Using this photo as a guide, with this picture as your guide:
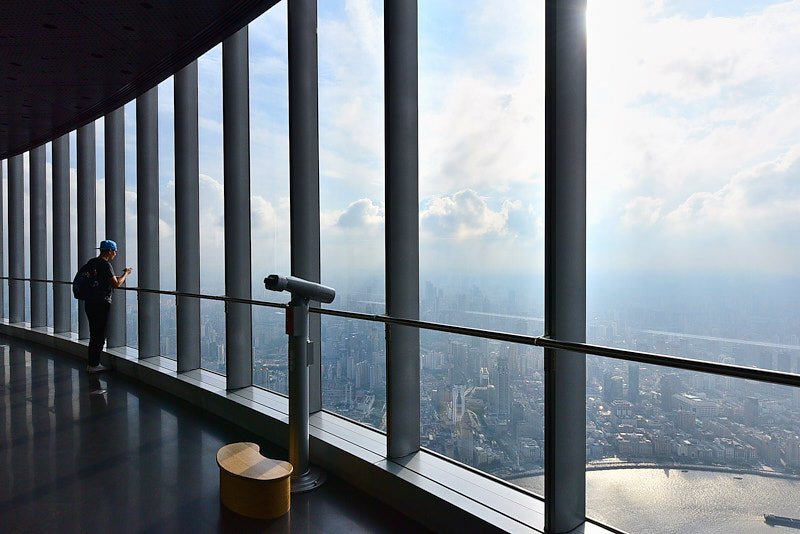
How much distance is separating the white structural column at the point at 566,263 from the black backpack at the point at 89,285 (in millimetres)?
5732

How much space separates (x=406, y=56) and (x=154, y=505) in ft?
9.34

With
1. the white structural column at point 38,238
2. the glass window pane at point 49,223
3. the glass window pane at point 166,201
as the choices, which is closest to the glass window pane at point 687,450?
the glass window pane at point 166,201

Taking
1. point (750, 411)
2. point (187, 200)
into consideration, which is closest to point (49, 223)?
point (187, 200)

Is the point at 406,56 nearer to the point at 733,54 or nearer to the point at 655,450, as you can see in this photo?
the point at 733,54

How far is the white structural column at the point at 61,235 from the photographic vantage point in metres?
8.44

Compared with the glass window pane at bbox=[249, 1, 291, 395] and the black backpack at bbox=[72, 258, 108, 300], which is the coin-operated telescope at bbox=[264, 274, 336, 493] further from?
the black backpack at bbox=[72, 258, 108, 300]

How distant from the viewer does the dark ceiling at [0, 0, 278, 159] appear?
3986 mm

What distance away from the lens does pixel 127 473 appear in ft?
10.7

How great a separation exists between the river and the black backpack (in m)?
5.90

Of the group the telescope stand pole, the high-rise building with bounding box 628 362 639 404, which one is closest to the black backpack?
the telescope stand pole

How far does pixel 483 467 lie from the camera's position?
8.95 feet

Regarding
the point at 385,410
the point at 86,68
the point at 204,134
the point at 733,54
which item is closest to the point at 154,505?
the point at 385,410

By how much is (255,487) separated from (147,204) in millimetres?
4662

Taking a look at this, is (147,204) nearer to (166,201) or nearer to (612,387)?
(166,201)
